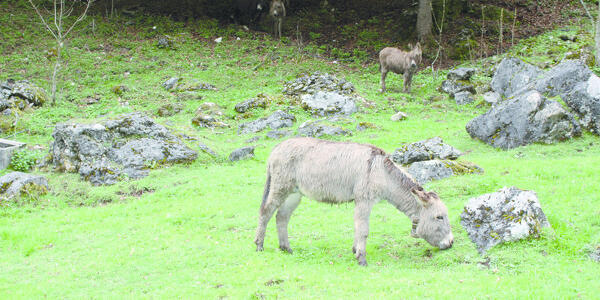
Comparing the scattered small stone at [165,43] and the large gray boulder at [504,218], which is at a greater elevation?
the scattered small stone at [165,43]

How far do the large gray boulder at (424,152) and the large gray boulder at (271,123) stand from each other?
21.8 feet

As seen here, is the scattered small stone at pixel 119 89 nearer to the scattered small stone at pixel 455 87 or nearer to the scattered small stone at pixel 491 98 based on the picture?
the scattered small stone at pixel 455 87

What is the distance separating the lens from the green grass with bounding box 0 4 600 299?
7297mm

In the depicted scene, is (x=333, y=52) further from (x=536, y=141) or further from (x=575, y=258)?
(x=575, y=258)

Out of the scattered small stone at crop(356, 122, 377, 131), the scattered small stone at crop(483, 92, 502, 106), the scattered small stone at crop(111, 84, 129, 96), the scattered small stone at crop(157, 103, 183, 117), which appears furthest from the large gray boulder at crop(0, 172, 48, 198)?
the scattered small stone at crop(483, 92, 502, 106)

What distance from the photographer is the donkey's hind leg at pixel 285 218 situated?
905 centimetres

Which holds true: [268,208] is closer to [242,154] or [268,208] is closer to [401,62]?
[242,154]

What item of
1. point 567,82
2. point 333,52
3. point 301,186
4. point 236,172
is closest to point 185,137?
point 236,172

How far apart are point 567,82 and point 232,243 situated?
1287cm

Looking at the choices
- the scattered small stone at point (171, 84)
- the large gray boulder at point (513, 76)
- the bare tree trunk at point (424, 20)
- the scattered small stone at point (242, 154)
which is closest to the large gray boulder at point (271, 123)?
the scattered small stone at point (242, 154)

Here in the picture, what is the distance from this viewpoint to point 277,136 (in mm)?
18188

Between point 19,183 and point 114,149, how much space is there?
2.99 meters

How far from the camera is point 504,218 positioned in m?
8.27

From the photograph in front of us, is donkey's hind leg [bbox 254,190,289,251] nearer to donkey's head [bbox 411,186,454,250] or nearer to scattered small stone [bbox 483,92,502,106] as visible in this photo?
donkey's head [bbox 411,186,454,250]
